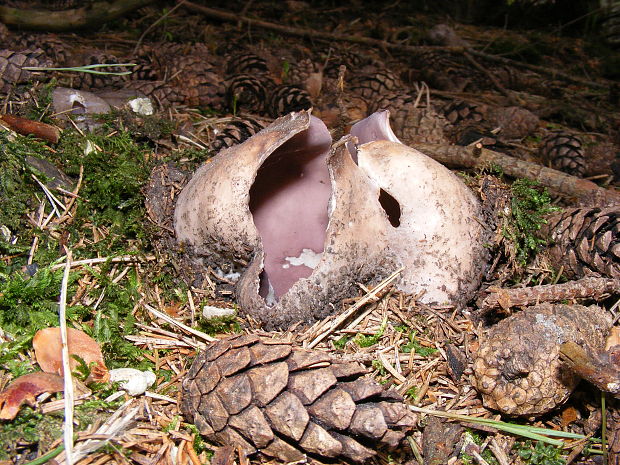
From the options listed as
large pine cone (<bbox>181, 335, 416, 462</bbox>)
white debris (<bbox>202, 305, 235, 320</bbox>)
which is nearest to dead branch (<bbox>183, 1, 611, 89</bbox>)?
white debris (<bbox>202, 305, 235, 320</bbox>)

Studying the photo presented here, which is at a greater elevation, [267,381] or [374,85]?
[374,85]

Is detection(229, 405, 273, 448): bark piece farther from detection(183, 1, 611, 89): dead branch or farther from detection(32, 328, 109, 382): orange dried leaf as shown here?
detection(183, 1, 611, 89): dead branch

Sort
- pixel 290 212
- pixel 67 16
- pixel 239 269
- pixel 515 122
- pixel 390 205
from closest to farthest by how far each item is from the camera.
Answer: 1. pixel 239 269
2. pixel 390 205
3. pixel 290 212
4. pixel 515 122
5. pixel 67 16

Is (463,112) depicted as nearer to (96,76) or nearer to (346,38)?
(346,38)

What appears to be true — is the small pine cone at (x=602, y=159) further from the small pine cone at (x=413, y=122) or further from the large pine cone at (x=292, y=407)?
the large pine cone at (x=292, y=407)

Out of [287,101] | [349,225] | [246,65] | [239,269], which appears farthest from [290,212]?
[246,65]
